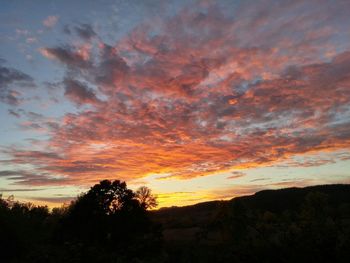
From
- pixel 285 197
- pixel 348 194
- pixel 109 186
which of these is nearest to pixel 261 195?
pixel 285 197

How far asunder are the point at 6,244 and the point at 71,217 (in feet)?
21.3

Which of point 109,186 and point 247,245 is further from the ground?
point 109,186

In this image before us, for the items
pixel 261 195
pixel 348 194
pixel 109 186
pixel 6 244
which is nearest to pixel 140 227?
pixel 109 186

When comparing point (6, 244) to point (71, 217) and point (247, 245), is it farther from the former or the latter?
point (247, 245)

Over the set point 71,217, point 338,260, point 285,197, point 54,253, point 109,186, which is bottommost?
point 338,260

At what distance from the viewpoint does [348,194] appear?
122 meters

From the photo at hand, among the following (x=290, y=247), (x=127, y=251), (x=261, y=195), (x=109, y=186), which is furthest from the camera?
(x=261, y=195)

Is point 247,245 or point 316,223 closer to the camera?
point 247,245

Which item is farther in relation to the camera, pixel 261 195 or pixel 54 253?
pixel 261 195

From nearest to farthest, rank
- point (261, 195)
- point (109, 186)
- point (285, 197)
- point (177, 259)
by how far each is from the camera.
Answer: point (177, 259), point (109, 186), point (285, 197), point (261, 195)

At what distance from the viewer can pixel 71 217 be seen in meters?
28.1

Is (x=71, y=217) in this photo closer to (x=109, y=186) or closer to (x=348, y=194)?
(x=109, y=186)

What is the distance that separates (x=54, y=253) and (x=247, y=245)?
492 centimetres

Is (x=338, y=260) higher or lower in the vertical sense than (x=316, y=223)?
lower
